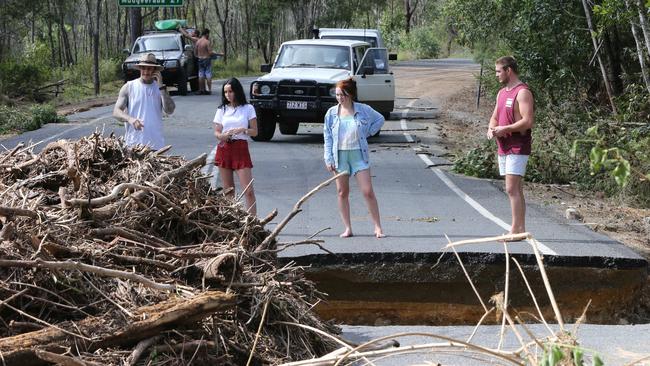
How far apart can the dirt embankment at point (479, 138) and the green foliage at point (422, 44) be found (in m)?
21.6

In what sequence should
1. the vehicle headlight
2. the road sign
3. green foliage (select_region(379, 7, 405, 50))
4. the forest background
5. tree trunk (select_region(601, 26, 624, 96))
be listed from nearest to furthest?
the forest background → tree trunk (select_region(601, 26, 624, 96)) → the road sign → the vehicle headlight → green foliage (select_region(379, 7, 405, 50))

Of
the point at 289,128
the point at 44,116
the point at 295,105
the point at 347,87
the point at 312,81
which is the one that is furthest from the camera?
the point at 44,116

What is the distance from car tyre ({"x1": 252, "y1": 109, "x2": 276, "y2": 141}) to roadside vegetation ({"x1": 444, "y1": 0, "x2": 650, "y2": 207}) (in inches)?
160

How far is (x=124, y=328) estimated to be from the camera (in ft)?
17.0

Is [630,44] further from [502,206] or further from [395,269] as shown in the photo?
[395,269]

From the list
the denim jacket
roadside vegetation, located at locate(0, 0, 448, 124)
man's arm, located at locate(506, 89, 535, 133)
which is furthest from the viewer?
roadside vegetation, located at locate(0, 0, 448, 124)

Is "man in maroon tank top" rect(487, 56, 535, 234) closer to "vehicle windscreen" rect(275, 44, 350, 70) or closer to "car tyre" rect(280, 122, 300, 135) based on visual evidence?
"vehicle windscreen" rect(275, 44, 350, 70)

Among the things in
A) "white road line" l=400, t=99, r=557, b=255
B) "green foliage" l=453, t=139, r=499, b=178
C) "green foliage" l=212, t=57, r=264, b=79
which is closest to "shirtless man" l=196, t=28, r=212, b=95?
"green foliage" l=212, t=57, r=264, b=79

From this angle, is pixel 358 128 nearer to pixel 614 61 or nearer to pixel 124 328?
pixel 124 328

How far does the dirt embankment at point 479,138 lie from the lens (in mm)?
11289

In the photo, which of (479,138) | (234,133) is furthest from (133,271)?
(479,138)

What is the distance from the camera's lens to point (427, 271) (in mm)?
9234

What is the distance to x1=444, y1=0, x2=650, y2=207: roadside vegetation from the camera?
14254 millimetres

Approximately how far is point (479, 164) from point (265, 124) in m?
5.37
